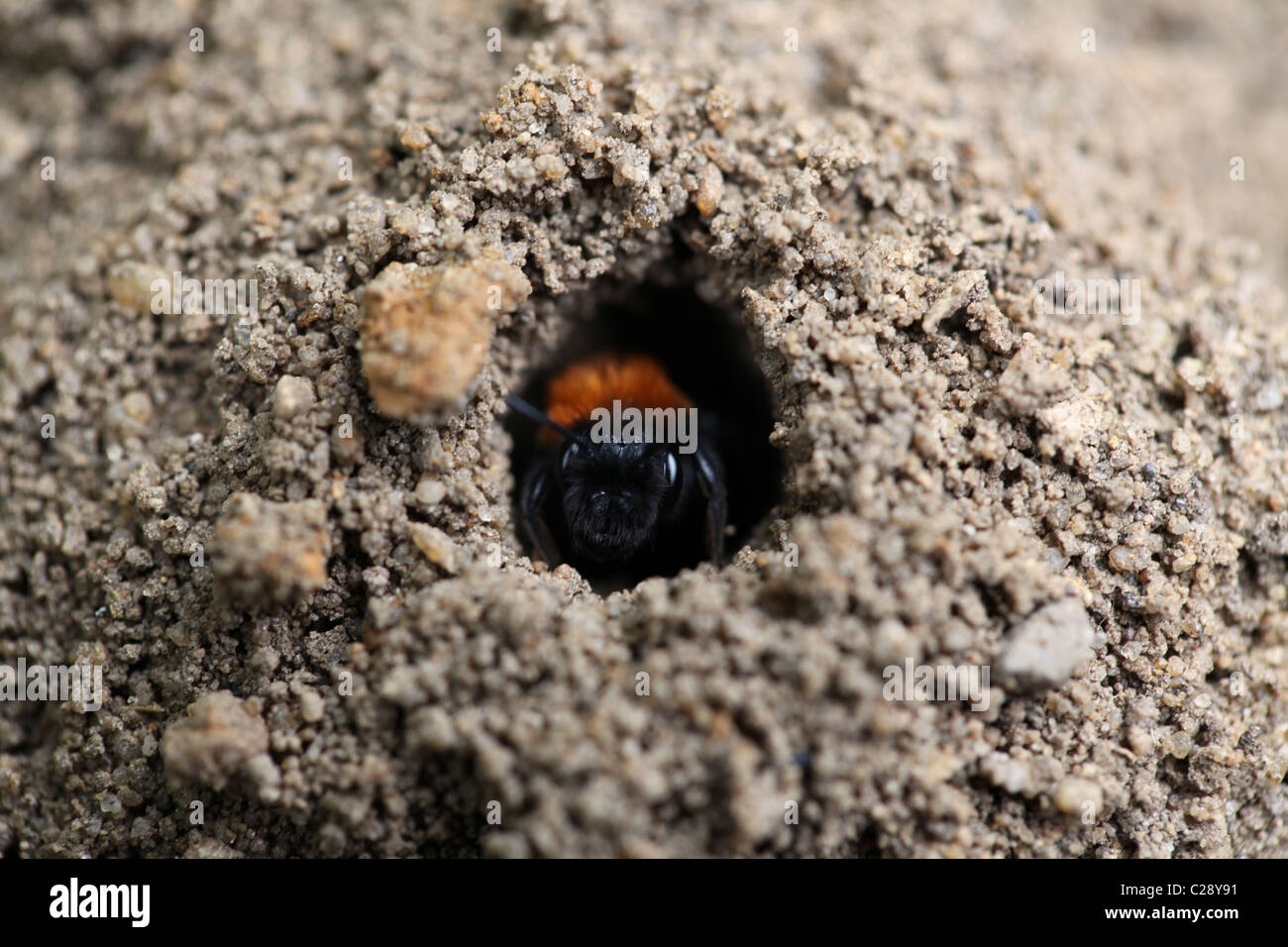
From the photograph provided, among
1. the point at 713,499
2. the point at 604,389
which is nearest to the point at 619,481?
the point at 713,499

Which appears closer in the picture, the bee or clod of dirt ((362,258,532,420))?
clod of dirt ((362,258,532,420))

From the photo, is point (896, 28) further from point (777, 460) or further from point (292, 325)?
point (292, 325)

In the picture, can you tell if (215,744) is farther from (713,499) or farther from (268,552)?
(713,499)

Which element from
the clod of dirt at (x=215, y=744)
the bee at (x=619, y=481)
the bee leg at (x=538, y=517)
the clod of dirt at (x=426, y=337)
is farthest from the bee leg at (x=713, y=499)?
the clod of dirt at (x=215, y=744)

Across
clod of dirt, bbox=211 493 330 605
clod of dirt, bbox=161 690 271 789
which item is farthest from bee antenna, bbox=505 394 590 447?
clod of dirt, bbox=161 690 271 789

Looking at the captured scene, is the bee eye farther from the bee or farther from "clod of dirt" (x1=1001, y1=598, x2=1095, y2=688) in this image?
"clod of dirt" (x1=1001, y1=598, x2=1095, y2=688)

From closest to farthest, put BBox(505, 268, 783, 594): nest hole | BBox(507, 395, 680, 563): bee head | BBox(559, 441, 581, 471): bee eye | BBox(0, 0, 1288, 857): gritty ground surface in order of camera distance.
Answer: BBox(0, 0, 1288, 857): gritty ground surface < BBox(507, 395, 680, 563): bee head < BBox(559, 441, 581, 471): bee eye < BBox(505, 268, 783, 594): nest hole
